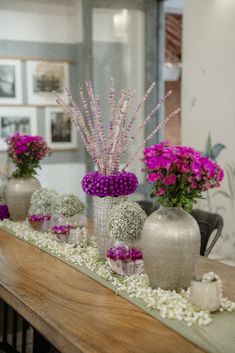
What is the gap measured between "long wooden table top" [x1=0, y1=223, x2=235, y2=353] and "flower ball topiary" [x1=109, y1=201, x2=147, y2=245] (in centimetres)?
18

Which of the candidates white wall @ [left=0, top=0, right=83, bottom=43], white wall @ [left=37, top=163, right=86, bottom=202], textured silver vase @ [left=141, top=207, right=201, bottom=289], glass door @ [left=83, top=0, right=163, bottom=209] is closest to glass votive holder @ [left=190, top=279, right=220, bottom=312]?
textured silver vase @ [left=141, top=207, right=201, bottom=289]

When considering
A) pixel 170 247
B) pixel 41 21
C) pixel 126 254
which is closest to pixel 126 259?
pixel 126 254

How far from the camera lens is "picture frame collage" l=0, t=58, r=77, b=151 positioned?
4875mm

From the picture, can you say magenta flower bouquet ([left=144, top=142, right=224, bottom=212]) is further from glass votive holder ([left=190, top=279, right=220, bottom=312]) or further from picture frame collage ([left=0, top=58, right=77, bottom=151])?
picture frame collage ([left=0, top=58, right=77, bottom=151])

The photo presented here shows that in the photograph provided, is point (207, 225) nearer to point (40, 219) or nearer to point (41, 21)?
point (40, 219)

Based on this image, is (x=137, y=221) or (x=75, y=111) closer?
(x=137, y=221)

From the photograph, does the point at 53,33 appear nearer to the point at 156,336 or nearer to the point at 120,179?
the point at 120,179

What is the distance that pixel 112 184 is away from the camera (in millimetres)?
1888

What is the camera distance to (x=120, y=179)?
74.3 inches

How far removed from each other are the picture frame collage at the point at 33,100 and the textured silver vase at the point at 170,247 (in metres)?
3.57

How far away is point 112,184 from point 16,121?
326 cm

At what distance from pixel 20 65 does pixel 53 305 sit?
381 cm

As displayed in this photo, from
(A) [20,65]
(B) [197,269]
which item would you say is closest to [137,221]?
(B) [197,269]

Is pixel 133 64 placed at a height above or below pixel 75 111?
above
